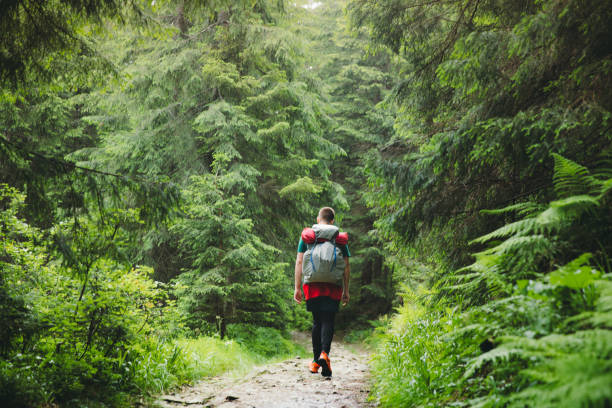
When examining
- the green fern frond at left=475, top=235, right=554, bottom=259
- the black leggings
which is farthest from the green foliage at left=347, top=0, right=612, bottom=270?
the black leggings

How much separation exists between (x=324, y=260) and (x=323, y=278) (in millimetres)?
238

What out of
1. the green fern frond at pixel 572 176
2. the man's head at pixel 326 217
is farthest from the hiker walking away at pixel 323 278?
the green fern frond at pixel 572 176

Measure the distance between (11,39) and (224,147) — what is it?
6.10 metres

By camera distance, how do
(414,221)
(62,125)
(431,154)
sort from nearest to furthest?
1. (431,154)
2. (414,221)
3. (62,125)

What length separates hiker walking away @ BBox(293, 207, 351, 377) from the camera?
4.70m

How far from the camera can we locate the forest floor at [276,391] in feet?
12.5

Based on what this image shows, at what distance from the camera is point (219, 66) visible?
32.7 ft

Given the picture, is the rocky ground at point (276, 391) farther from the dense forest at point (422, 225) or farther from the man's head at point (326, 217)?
the man's head at point (326, 217)

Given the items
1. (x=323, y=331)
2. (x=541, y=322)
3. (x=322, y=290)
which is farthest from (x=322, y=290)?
(x=541, y=322)

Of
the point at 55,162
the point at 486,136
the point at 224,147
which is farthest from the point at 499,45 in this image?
the point at 224,147

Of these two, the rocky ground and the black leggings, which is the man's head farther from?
the rocky ground

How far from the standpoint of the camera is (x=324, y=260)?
468 centimetres

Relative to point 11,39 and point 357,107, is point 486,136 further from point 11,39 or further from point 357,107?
point 357,107

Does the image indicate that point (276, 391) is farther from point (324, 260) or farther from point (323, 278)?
point (324, 260)
